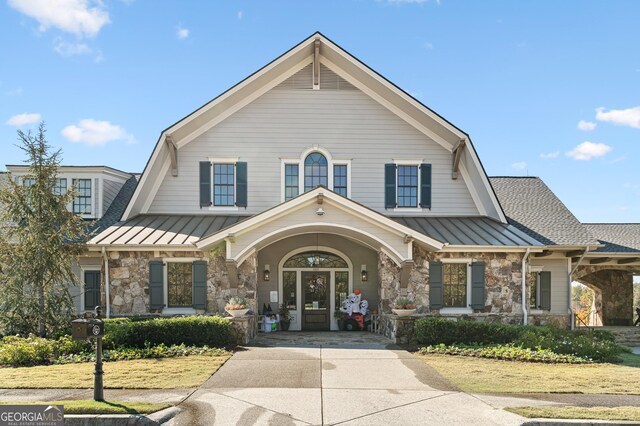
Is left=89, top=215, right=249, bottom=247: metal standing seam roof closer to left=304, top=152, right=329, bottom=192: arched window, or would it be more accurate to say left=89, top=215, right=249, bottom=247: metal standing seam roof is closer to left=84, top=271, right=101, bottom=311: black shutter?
left=84, top=271, right=101, bottom=311: black shutter

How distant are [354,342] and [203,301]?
185 inches

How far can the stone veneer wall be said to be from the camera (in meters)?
14.5

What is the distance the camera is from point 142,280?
14.7 meters

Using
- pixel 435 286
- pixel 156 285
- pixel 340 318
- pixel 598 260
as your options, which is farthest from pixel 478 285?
pixel 156 285

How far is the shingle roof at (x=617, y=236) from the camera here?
692 inches

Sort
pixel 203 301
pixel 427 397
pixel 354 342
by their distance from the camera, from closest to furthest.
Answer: pixel 427 397 < pixel 354 342 < pixel 203 301

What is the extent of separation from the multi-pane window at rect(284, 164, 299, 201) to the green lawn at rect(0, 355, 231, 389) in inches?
274

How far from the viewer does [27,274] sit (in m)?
12.3

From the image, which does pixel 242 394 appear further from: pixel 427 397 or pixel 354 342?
pixel 354 342

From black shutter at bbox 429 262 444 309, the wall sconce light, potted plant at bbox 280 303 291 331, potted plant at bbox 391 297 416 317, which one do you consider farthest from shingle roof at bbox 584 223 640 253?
the wall sconce light

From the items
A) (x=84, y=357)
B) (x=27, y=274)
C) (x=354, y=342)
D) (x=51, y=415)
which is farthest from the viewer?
(x=354, y=342)


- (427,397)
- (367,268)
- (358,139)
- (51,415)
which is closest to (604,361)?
(427,397)

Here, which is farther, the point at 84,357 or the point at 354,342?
the point at 354,342

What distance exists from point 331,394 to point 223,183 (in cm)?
1032
